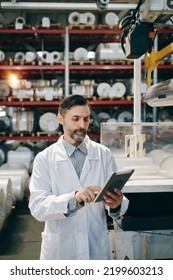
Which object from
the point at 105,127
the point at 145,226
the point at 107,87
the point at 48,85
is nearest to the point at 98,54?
the point at 107,87

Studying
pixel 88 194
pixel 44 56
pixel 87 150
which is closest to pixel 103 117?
pixel 44 56

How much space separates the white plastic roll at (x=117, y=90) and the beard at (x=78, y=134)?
552cm

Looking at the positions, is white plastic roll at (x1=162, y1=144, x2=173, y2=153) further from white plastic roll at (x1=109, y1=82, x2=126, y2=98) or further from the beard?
the beard

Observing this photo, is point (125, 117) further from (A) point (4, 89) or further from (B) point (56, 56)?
(A) point (4, 89)

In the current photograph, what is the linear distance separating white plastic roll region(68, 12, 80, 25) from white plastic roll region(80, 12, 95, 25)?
11 cm

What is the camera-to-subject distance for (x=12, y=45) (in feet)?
27.7

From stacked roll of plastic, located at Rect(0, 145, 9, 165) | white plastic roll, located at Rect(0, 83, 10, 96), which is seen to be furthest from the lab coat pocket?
white plastic roll, located at Rect(0, 83, 10, 96)

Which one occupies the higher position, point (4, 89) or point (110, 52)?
point (110, 52)

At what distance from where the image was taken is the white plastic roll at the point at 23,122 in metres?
7.40

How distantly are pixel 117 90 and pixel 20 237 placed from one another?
4.11 meters

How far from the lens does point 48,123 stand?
754 cm

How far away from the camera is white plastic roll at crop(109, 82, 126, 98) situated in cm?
744

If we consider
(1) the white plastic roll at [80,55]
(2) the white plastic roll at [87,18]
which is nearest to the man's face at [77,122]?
(1) the white plastic roll at [80,55]

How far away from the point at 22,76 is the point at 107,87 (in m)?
2.30
